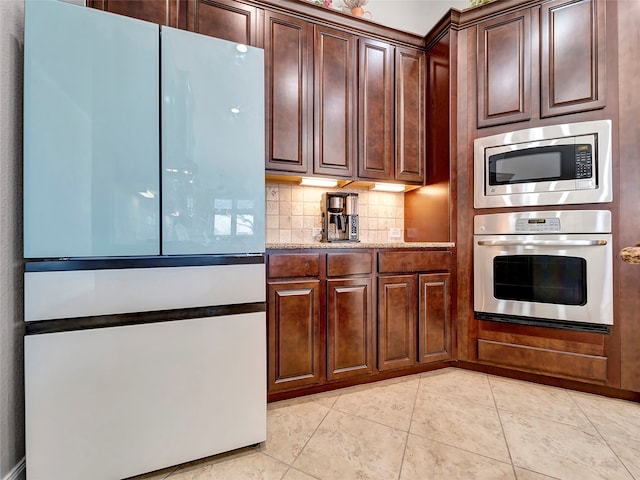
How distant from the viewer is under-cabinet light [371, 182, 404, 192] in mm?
2459

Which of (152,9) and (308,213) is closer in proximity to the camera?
(152,9)

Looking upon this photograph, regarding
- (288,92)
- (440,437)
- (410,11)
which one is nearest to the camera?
(440,437)

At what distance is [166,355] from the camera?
1.17 m

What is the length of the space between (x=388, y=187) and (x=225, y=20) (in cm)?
166

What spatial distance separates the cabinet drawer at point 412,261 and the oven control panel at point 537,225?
19.0 inches

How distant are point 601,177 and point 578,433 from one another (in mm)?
1433

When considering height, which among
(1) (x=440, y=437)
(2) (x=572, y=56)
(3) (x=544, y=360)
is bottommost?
(1) (x=440, y=437)

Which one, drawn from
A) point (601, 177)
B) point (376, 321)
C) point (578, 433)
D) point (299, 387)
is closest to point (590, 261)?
point (601, 177)

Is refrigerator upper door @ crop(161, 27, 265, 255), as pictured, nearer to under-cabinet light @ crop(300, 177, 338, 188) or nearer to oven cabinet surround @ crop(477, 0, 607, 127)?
under-cabinet light @ crop(300, 177, 338, 188)

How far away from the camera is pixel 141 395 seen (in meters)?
1.14

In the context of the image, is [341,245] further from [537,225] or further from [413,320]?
[537,225]

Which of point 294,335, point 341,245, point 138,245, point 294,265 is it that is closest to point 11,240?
point 138,245

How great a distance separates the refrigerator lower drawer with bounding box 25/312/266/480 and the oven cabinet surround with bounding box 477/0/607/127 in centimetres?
218

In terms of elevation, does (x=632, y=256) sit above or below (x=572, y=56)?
below
